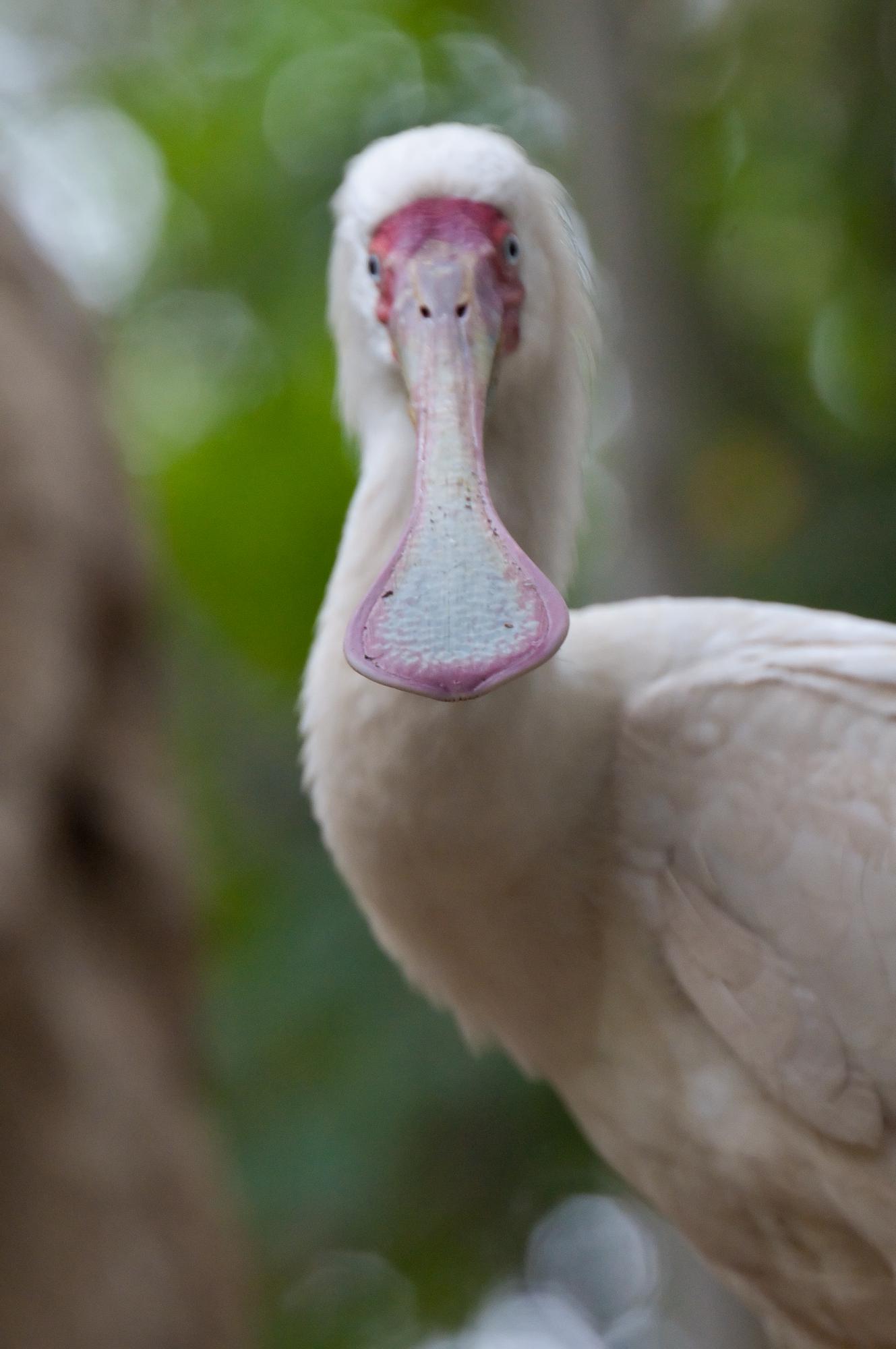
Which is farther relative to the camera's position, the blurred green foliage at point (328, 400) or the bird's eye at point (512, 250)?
the blurred green foliage at point (328, 400)

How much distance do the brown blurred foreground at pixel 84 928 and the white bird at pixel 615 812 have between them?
1.68 metres

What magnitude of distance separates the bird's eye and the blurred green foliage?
2532mm

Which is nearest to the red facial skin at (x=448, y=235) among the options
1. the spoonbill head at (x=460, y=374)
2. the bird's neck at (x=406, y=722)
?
the spoonbill head at (x=460, y=374)

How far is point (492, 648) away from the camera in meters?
1.61

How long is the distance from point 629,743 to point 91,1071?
6.80 feet

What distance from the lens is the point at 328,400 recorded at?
19.2 feet

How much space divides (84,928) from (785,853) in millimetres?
2282

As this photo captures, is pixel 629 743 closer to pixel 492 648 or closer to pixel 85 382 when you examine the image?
pixel 492 648

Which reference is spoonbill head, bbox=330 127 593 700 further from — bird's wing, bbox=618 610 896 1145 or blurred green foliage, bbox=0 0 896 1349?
blurred green foliage, bbox=0 0 896 1349

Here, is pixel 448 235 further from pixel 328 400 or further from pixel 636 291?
pixel 328 400

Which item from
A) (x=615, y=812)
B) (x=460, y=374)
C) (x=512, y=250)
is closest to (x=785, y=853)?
(x=615, y=812)

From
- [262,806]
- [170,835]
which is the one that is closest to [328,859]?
[262,806]

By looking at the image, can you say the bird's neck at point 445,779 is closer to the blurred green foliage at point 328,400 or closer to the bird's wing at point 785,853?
the bird's wing at point 785,853

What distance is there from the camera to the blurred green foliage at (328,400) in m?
4.98
